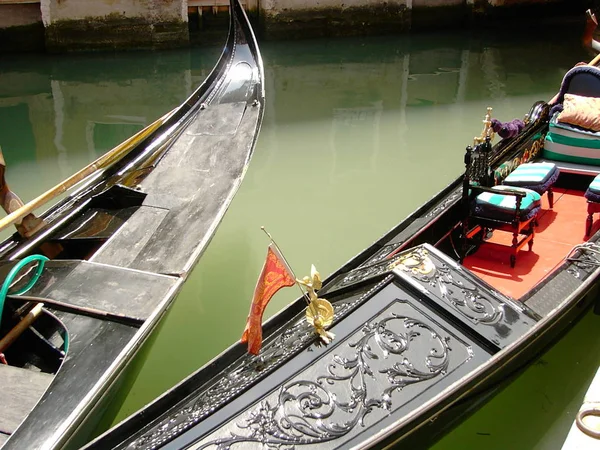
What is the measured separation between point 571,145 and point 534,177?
0.47 meters

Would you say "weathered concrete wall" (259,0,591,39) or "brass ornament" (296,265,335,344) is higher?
"weathered concrete wall" (259,0,591,39)

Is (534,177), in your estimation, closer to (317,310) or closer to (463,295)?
(463,295)

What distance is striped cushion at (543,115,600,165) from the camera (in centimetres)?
277

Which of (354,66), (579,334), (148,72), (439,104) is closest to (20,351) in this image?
(579,334)

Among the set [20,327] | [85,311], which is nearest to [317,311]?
[85,311]

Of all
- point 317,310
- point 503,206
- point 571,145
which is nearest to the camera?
point 317,310

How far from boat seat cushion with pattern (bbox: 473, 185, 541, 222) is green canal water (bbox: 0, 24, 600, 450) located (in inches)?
20.4

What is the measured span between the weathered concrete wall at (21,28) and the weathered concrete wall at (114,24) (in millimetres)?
191

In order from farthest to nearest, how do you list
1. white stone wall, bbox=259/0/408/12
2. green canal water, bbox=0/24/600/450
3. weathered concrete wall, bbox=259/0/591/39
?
weathered concrete wall, bbox=259/0/591/39 < white stone wall, bbox=259/0/408/12 < green canal water, bbox=0/24/600/450

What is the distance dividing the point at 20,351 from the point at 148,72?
4.30 meters

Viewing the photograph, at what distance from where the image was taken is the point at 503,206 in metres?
2.24

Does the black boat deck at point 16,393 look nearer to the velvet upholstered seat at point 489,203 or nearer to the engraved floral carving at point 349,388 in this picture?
the engraved floral carving at point 349,388

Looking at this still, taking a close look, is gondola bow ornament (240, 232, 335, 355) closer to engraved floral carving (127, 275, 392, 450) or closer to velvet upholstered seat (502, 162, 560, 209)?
engraved floral carving (127, 275, 392, 450)

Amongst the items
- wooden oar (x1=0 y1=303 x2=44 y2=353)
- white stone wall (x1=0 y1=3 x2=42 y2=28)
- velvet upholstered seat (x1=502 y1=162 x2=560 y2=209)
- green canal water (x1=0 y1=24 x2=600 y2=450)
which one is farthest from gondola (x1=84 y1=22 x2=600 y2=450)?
white stone wall (x1=0 y1=3 x2=42 y2=28)
